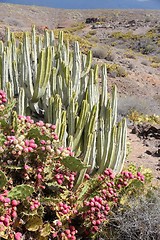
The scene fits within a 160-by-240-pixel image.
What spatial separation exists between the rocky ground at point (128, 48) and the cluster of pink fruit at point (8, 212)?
2764mm

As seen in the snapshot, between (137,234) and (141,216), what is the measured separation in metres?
0.21

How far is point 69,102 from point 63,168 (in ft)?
4.30

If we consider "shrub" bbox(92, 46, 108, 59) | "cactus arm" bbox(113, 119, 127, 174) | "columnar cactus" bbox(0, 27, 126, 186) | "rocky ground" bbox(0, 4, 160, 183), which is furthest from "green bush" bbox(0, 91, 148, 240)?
"shrub" bbox(92, 46, 108, 59)

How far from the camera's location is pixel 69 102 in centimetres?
482

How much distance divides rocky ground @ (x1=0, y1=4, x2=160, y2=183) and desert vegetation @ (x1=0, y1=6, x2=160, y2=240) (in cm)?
141

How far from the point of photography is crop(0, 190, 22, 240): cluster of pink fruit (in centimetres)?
306

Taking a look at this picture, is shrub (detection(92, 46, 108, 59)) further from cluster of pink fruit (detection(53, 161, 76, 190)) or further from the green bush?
cluster of pink fruit (detection(53, 161, 76, 190))

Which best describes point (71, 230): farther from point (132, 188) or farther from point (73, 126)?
point (73, 126)

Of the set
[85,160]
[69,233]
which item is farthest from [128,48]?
[69,233]

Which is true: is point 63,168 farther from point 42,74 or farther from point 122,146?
point 42,74

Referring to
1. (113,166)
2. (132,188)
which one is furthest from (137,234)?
(113,166)

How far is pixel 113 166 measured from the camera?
4637 millimetres

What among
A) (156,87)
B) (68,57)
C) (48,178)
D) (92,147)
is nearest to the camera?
(48,178)

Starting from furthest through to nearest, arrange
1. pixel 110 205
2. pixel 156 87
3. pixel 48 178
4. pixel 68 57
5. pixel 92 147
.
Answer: pixel 156 87 < pixel 68 57 < pixel 92 147 < pixel 110 205 < pixel 48 178
